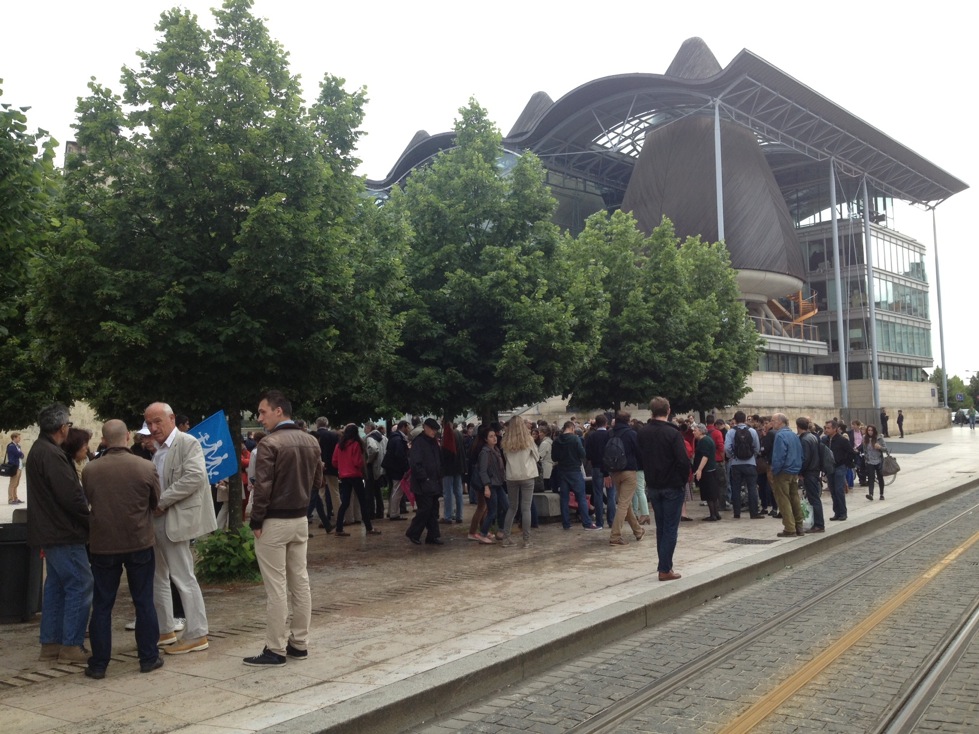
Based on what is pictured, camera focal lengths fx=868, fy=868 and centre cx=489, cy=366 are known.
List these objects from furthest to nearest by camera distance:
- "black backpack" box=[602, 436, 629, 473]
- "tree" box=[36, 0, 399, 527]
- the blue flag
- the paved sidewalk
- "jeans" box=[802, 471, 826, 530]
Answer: "jeans" box=[802, 471, 826, 530] → "black backpack" box=[602, 436, 629, 473] → "tree" box=[36, 0, 399, 527] → the blue flag → the paved sidewalk

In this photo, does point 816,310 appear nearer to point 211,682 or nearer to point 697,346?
point 697,346

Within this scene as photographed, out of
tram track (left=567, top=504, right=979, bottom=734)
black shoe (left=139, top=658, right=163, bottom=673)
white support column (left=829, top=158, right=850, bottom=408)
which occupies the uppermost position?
white support column (left=829, top=158, right=850, bottom=408)

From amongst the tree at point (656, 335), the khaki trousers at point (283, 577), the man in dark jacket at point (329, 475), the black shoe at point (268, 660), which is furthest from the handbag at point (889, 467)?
the black shoe at point (268, 660)

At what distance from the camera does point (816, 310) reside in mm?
63344

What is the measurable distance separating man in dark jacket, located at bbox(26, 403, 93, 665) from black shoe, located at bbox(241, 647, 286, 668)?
4.31ft

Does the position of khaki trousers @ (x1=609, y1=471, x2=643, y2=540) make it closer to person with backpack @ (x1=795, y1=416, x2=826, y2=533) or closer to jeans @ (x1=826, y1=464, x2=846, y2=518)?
person with backpack @ (x1=795, y1=416, x2=826, y2=533)

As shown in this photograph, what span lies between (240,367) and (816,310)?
59767mm

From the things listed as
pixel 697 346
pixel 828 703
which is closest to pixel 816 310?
pixel 697 346

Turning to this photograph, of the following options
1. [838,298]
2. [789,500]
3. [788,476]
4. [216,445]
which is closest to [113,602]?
[216,445]

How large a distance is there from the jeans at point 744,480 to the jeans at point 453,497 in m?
5.04

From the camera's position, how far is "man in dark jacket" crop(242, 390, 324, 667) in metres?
6.14

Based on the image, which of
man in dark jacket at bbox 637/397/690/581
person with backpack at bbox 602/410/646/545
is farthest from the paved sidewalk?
person with backpack at bbox 602/410/646/545

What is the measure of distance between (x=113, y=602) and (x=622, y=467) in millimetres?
7760

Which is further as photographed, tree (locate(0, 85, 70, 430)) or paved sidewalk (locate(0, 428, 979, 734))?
tree (locate(0, 85, 70, 430))
